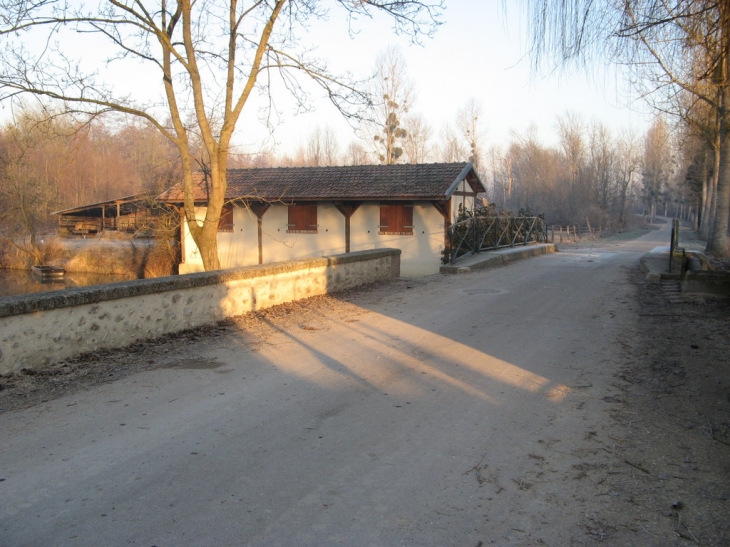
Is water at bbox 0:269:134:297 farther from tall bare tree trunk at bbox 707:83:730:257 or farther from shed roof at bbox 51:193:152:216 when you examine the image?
tall bare tree trunk at bbox 707:83:730:257

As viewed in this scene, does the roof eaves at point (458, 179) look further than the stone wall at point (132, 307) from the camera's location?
Yes

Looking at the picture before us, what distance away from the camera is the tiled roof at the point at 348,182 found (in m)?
20.7

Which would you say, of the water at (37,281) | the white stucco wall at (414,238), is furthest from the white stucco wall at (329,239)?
the water at (37,281)

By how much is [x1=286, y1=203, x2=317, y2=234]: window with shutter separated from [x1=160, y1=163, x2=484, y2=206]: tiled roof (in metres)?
0.76

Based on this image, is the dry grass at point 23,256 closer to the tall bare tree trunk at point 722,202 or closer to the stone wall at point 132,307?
the stone wall at point 132,307

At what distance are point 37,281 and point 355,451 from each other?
1174 inches

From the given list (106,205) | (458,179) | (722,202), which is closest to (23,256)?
(106,205)

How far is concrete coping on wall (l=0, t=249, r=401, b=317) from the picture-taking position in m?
6.13

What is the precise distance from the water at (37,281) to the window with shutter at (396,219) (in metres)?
13.2

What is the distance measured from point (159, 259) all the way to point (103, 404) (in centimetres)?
2415

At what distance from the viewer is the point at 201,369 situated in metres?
6.55

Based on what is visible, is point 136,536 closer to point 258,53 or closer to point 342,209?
point 258,53

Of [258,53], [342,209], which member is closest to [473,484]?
[258,53]

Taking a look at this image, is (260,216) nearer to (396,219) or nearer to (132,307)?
(396,219)
